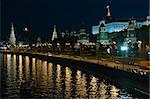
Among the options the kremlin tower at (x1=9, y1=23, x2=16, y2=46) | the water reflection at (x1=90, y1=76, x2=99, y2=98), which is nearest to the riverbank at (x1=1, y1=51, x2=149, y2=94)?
the water reflection at (x1=90, y1=76, x2=99, y2=98)

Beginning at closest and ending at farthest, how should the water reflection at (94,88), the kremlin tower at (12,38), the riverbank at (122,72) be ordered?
1. the riverbank at (122,72)
2. the water reflection at (94,88)
3. the kremlin tower at (12,38)

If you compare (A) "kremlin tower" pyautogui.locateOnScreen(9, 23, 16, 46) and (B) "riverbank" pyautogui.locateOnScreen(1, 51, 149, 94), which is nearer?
(B) "riverbank" pyautogui.locateOnScreen(1, 51, 149, 94)

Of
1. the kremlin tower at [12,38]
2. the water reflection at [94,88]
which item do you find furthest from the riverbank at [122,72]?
the kremlin tower at [12,38]

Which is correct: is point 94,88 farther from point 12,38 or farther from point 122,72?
point 12,38

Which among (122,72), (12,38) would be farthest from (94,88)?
(12,38)

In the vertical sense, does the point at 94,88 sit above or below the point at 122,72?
below

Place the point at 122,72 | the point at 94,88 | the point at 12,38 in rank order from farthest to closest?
1. the point at 12,38
2. the point at 122,72
3. the point at 94,88

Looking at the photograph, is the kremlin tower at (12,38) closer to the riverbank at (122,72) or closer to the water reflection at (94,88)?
the riverbank at (122,72)

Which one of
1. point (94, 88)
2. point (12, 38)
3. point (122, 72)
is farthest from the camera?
point (12, 38)

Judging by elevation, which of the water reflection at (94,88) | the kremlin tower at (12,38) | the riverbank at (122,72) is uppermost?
the kremlin tower at (12,38)

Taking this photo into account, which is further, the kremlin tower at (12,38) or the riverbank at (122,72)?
the kremlin tower at (12,38)

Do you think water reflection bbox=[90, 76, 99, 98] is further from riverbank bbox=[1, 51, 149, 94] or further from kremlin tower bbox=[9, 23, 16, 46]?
kremlin tower bbox=[9, 23, 16, 46]

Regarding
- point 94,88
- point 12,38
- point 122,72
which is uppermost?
point 12,38

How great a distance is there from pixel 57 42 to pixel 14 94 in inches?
3454
